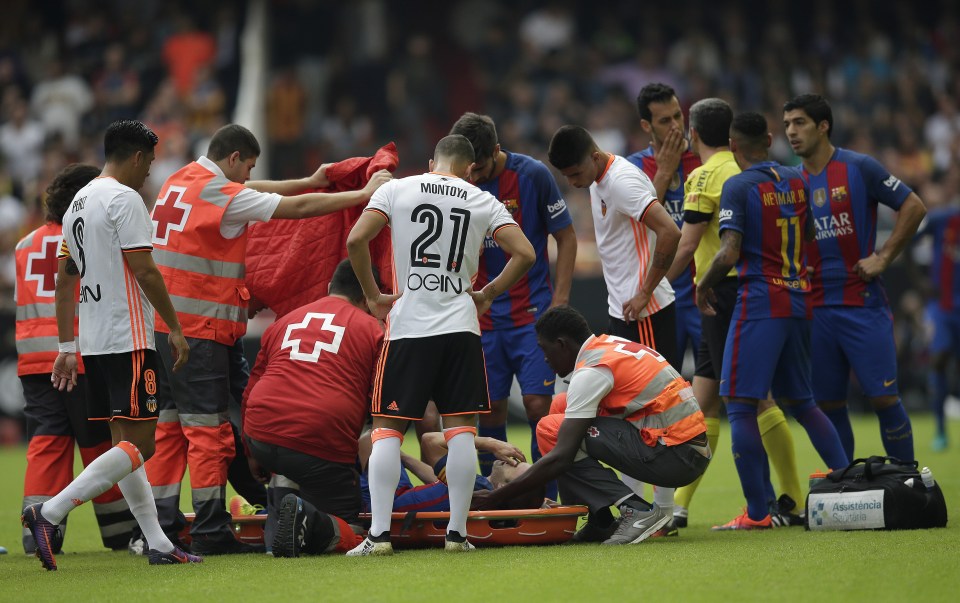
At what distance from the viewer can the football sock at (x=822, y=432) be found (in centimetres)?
798

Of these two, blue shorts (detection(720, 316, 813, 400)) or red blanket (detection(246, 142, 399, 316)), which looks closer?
blue shorts (detection(720, 316, 813, 400))

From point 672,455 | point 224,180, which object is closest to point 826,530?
point 672,455

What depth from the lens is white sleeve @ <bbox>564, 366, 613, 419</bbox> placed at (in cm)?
698

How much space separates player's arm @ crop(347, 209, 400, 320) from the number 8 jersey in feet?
0.17

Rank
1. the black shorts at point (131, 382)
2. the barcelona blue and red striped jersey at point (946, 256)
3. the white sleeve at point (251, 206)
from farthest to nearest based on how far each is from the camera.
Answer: the barcelona blue and red striped jersey at point (946, 256)
the white sleeve at point (251, 206)
the black shorts at point (131, 382)

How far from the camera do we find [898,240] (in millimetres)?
8133

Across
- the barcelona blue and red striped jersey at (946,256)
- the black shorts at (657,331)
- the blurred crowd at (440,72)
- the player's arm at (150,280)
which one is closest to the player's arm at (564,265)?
the black shorts at (657,331)

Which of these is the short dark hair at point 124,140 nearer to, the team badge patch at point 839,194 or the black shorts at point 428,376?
the black shorts at point 428,376

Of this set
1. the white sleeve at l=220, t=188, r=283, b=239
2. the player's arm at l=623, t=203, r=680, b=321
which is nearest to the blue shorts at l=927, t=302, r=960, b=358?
the player's arm at l=623, t=203, r=680, b=321

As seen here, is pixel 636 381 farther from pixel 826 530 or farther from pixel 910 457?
pixel 910 457

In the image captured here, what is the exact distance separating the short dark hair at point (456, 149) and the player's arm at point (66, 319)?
2108 mm

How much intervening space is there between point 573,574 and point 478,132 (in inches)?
124

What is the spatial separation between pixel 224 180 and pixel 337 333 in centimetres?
111

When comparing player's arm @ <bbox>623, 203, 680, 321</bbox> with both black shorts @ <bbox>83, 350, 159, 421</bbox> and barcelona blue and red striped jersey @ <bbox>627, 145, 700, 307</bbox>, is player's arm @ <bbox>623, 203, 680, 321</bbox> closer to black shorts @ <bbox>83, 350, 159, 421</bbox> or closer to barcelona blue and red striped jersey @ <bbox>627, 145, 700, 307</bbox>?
barcelona blue and red striped jersey @ <bbox>627, 145, 700, 307</bbox>
